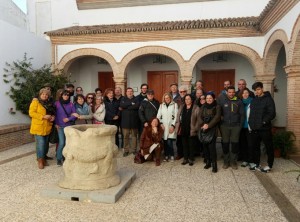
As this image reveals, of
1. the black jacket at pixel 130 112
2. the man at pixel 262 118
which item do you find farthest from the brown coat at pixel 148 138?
the man at pixel 262 118

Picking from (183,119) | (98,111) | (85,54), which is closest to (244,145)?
(183,119)

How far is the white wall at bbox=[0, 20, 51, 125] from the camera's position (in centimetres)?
834

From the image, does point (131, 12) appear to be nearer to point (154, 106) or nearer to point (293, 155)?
point (154, 106)

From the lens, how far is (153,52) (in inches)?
394

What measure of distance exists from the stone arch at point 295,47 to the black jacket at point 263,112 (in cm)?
165

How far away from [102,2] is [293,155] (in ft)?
33.7

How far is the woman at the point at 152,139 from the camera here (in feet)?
19.4

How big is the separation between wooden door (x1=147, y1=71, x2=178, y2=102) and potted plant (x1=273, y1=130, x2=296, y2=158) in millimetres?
6216

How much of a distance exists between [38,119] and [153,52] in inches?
222

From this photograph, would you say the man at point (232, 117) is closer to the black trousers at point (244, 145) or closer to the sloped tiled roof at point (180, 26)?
the black trousers at point (244, 145)

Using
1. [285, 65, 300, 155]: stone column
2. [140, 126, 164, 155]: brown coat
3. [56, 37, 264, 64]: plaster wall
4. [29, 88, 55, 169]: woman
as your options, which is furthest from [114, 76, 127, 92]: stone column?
[285, 65, 300, 155]: stone column

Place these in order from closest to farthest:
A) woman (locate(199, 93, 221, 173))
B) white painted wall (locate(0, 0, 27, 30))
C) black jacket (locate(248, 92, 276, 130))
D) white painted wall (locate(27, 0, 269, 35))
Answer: black jacket (locate(248, 92, 276, 130)) < woman (locate(199, 93, 221, 173)) < white painted wall (locate(27, 0, 269, 35)) < white painted wall (locate(0, 0, 27, 30))

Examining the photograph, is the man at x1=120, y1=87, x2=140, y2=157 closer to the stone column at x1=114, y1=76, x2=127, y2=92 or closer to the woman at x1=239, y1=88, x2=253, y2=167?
the woman at x1=239, y1=88, x2=253, y2=167

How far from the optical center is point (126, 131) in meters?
6.69
